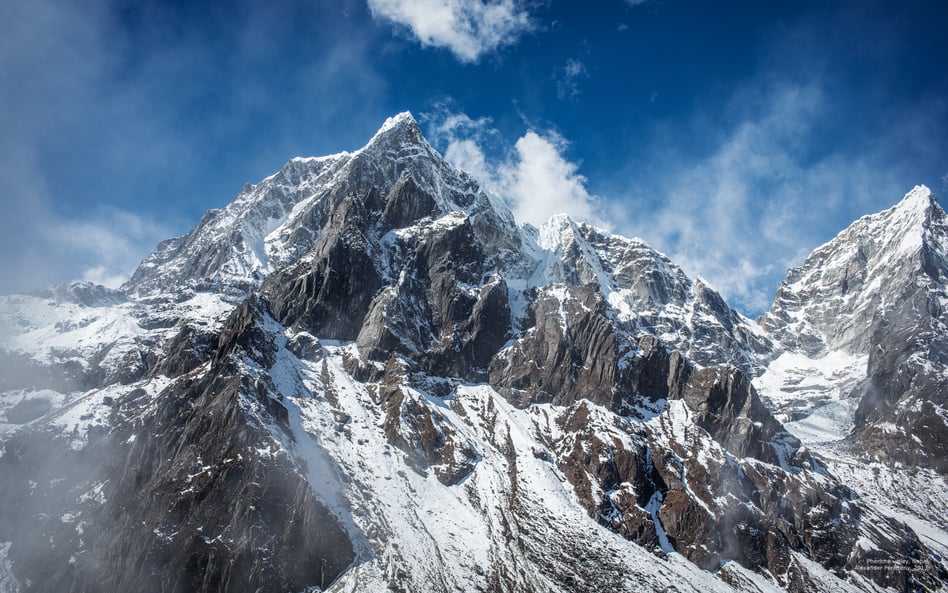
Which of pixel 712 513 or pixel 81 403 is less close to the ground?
pixel 81 403

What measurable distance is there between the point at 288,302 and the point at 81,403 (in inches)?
2275

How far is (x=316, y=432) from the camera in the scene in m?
124

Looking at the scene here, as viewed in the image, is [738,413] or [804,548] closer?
[804,548]

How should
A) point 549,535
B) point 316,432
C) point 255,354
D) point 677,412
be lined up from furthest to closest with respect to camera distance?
1. point 677,412
2. point 255,354
3. point 316,432
4. point 549,535

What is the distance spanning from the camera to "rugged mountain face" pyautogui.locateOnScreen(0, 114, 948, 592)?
98375 millimetres

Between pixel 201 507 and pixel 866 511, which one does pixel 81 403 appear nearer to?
pixel 201 507

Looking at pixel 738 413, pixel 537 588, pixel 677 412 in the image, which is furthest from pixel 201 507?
pixel 738 413

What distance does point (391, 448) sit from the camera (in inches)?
5084

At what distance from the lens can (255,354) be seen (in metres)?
135

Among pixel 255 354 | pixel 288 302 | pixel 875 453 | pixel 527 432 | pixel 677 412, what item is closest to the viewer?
pixel 255 354

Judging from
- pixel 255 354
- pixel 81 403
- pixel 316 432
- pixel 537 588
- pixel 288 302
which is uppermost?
pixel 288 302

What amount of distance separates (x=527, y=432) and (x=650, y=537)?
3908 centimetres

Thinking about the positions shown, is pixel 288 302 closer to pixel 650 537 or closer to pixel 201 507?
pixel 201 507

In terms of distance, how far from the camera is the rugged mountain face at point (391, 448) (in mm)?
98375
